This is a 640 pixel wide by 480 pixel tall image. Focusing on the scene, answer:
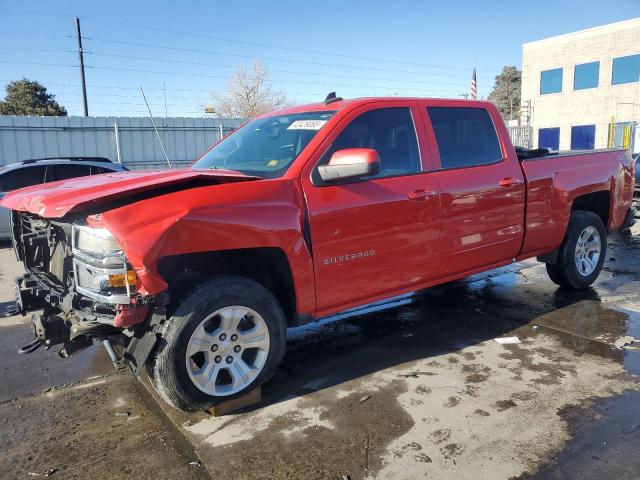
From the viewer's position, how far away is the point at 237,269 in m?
3.48

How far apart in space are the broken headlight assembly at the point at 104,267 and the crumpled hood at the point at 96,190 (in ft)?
0.50

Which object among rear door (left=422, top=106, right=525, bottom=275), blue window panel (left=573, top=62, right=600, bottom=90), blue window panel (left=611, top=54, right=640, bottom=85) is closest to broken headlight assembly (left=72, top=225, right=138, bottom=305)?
rear door (left=422, top=106, right=525, bottom=275)

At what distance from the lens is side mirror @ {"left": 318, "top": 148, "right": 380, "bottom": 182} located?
3331mm

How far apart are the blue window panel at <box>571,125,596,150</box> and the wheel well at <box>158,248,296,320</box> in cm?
3260

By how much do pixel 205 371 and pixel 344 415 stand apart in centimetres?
91

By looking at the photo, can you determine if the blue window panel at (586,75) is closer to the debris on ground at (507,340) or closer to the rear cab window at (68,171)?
the rear cab window at (68,171)

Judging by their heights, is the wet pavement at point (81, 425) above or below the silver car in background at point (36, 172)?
below

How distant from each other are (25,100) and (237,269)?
40185 mm

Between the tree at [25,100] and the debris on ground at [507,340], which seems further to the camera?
the tree at [25,100]

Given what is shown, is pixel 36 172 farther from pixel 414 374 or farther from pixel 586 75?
pixel 586 75

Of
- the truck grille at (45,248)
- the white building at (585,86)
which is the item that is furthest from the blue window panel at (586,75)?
the truck grille at (45,248)

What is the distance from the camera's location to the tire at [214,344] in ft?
9.76

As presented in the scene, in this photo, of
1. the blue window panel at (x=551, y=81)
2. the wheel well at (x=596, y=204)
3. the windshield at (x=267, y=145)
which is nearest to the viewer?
the windshield at (x=267, y=145)

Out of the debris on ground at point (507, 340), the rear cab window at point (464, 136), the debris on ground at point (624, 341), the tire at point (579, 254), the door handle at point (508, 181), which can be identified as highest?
the rear cab window at point (464, 136)
